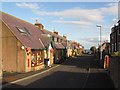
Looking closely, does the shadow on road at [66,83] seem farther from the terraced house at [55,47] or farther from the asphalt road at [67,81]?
the terraced house at [55,47]

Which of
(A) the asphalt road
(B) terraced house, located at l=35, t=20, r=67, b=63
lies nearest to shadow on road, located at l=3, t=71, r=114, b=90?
(A) the asphalt road

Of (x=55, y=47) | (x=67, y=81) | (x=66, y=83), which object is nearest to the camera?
A: (x=66, y=83)

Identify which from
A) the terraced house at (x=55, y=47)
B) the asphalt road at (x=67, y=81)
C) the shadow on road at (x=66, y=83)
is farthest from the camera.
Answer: the terraced house at (x=55, y=47)

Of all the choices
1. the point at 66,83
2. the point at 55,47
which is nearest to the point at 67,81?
the point at 66,83

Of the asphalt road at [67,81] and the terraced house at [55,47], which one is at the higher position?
the terraced house at [55,47]

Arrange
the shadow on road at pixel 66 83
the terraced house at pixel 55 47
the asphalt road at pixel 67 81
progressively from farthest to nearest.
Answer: the terraced house at pixel 55 47 → the asphalt road at pixel 67 81 → the shadow on road at pixel 66 83

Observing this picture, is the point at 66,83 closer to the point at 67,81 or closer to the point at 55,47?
the point at 67,81

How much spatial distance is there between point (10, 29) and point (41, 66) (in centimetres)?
913

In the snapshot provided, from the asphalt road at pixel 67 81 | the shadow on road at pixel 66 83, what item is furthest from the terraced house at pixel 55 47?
the shadow on road at pixel 66 83

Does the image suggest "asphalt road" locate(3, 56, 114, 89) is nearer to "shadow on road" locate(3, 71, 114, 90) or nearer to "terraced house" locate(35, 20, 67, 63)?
"shadow on road" locate(3, 71, 114, 90)

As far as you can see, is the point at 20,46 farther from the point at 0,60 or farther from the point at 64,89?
the point at 64,89

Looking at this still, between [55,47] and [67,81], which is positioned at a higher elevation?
[55,47]

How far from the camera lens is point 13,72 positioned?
28.8m

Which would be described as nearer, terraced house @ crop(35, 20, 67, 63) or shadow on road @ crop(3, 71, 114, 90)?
shadow on road @ crop(3, 71, 114, 90)
